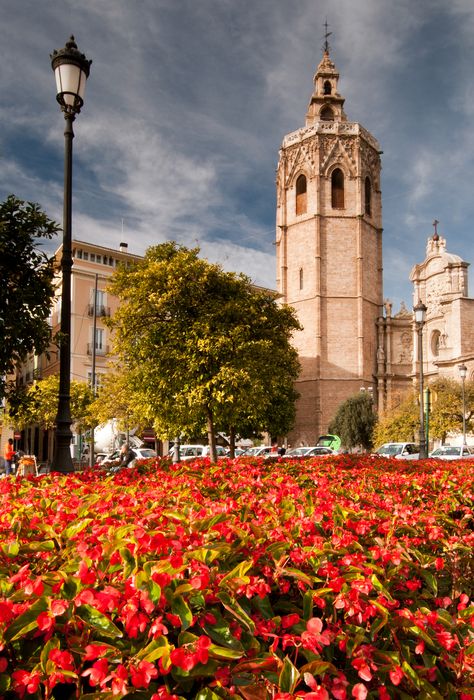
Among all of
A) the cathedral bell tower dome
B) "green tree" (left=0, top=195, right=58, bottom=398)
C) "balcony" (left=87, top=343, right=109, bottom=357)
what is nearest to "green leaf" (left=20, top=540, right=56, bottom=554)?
"green tree" (left=0, top=195, right=58, bottom=398)

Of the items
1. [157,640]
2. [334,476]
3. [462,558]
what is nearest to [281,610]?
[157,640]

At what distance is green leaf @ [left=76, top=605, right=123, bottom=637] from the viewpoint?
5.31 ft

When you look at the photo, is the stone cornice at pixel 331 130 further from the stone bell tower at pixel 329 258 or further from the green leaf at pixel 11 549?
the green leaf at pixel 11 549

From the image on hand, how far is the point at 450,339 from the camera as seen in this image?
47.9 m

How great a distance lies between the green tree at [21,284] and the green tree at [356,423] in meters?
40.9

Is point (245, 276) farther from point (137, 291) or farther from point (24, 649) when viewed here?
point (24, 649)

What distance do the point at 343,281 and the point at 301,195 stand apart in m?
9.80

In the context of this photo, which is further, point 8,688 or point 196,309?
point 196,309

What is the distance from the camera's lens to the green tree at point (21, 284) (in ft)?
21.9

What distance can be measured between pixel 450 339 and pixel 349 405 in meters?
10.7

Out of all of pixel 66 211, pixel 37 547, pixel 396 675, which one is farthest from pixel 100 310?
pixel 396 675

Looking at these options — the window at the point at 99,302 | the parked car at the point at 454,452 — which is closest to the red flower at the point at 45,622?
the parked car at the point at 454,452

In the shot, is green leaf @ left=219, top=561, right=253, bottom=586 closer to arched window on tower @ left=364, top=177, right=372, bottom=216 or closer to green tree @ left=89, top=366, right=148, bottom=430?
green tree @ left=89, top=366, right=148, bottom=430

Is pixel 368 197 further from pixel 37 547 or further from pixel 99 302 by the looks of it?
pixel 37 547
